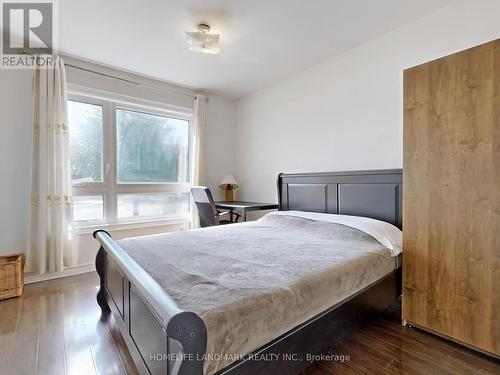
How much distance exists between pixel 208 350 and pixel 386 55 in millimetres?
2844

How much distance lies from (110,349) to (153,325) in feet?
2.79

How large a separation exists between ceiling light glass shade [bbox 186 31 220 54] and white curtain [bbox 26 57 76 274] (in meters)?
1.60

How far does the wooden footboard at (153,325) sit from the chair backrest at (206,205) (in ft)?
4.25

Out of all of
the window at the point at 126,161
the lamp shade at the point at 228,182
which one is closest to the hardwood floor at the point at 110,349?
the window at the point at 126,161

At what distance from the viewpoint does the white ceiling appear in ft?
6.77

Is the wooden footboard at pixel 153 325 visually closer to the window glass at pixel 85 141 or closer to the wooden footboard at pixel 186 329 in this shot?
the wooden footboard at pixel 186 329

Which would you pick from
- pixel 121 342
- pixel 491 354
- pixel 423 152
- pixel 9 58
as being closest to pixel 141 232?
pixel 121 342

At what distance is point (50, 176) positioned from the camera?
2.72 m

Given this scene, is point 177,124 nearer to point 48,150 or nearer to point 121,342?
point 48,150

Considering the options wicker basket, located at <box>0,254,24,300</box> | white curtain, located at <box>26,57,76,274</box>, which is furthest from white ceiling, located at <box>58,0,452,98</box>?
wicker basket, located at <box>0,254,24,300</box>

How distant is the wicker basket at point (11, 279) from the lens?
91.3 inches

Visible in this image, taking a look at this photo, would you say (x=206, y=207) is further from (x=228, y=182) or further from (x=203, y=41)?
(x=203, y=41)

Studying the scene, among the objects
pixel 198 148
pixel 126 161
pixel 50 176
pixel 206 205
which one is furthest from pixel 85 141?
pixel 206 205

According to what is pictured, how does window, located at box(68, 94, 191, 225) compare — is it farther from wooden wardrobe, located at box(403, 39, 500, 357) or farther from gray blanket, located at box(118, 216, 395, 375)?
wooden wardrobe, located at box(403, 39, 500, 357)
